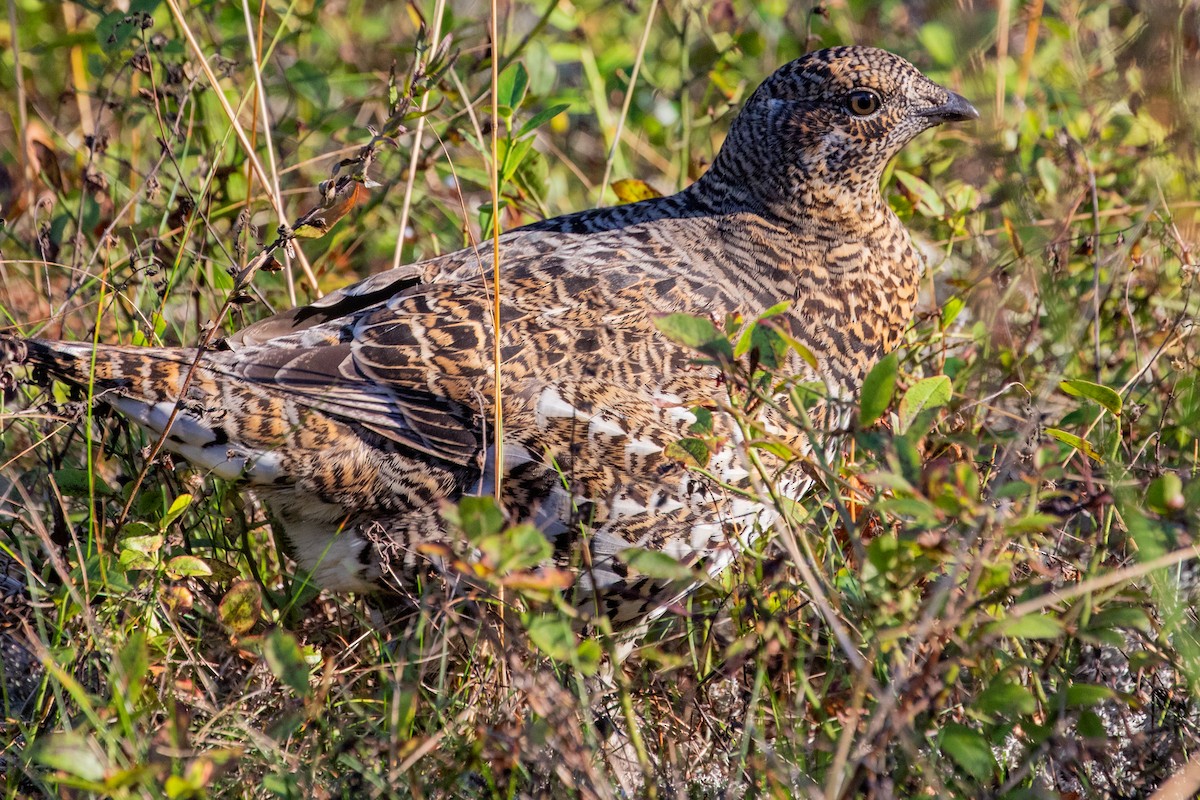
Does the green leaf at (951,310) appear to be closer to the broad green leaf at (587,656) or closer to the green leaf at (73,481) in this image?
the broad green leaf at (587,656)

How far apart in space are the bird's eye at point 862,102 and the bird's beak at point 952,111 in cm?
16

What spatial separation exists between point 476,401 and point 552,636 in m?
1.13

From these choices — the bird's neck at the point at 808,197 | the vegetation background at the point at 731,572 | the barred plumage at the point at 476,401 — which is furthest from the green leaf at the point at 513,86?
the bird's neck at the point at 808,197

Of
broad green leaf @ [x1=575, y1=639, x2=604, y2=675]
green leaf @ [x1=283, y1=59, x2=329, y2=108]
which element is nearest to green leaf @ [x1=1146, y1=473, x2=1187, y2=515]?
broad green leaf @ [x1=575, y1=639, x2=604, y2=675]

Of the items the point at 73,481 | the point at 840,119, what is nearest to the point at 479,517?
the point at 73,481

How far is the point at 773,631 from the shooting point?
8.29 ft

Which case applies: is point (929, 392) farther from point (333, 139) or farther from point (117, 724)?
point (333, 139)

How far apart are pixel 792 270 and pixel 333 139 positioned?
2.47 metres

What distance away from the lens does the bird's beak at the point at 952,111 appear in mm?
3750

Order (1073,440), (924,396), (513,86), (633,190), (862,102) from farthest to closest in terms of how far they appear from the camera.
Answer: (633,190), (513,86), (862,102), (1073,440), (924,396)

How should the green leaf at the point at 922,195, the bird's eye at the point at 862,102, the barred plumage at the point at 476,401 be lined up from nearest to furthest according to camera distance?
the barred plumage at the point at 476,401, the bird's eye at the point at 862,102, the green leaf at the point at 922,195

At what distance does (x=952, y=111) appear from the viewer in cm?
375

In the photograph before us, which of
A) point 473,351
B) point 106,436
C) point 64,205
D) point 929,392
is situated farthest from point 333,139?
point 929,392

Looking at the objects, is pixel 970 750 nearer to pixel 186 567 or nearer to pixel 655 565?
pixel 655 565
